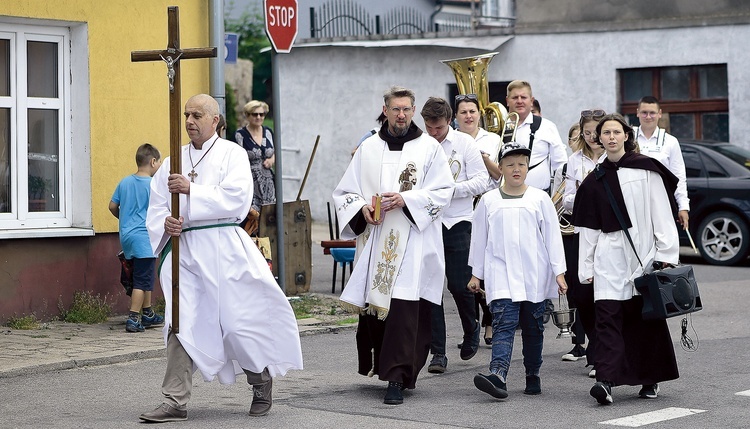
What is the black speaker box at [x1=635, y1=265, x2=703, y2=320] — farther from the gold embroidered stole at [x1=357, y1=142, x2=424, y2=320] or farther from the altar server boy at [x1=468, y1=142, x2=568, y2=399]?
the gold embroidered stole at [x1=357, y1=142, x2=424, y2=320]

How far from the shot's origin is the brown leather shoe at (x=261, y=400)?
7754mm

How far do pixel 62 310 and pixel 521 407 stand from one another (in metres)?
5.28

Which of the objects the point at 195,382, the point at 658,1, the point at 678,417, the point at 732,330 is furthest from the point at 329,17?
the point at 678,417

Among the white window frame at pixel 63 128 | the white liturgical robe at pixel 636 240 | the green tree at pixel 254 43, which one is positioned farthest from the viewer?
the green tree at pixel 254 43

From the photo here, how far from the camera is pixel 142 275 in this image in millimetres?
11359

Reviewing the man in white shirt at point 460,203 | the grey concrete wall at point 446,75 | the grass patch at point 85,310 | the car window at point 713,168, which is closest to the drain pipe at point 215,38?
the grass patch at point 85,310

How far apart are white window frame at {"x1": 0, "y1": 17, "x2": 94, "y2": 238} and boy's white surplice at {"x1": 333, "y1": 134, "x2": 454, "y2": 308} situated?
405cm

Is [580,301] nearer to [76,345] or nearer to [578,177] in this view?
[578,177]

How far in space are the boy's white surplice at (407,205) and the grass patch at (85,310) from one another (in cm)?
394

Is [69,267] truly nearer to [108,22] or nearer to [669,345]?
[108,22]

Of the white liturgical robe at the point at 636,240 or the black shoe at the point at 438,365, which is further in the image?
the black shoe at the point at 438,365

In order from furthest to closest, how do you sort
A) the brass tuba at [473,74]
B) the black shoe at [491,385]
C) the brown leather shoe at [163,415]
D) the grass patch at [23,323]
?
the brass tuba at [473,74], the grass patch at [23,323], the black shoe at [491,385], the brown leather shoe at [163,415]

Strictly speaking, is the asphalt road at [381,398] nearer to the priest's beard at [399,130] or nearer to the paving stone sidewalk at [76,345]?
the paving stone sidewalk at [76,345]

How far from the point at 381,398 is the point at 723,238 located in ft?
32.7
